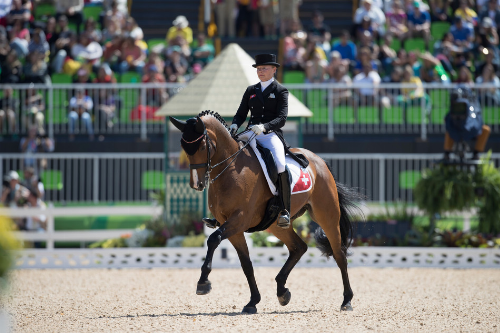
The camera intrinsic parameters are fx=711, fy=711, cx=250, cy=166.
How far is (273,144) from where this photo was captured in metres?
7.82

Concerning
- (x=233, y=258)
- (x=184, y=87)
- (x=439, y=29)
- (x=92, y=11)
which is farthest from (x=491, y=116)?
(x=92, y=11)

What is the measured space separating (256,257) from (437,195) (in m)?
3.45

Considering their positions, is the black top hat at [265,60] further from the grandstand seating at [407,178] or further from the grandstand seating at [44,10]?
the grandstand seating at [44,10]

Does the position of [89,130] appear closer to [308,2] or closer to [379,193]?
[379,193]

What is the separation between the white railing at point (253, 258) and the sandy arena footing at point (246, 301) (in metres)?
0.21

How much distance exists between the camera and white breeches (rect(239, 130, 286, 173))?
7.70 meters

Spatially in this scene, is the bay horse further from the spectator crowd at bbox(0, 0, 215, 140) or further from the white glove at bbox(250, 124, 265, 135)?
the spectator crowd at bbox(0, 0, 215, 140)

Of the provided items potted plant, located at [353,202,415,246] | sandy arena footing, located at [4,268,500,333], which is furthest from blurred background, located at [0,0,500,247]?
sandy arena footing, located at [4,268,500,333]

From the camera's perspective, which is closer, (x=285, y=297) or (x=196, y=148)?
(x=196, y=148)

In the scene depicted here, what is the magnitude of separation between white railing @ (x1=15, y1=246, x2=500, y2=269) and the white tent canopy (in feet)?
8.53

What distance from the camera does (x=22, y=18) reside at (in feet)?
66.9

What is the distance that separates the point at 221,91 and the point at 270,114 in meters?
5.67

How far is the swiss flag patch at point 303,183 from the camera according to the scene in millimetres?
7926

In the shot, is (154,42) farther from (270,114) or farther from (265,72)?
(270,114)
